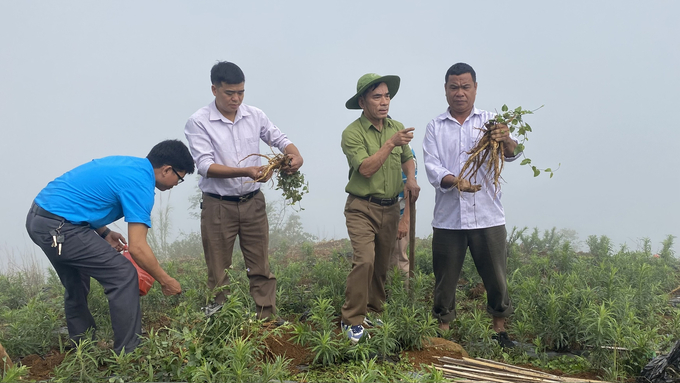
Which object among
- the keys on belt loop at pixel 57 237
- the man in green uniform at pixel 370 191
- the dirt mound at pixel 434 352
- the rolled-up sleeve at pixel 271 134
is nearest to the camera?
the keys on belt loop at pixel 57 237

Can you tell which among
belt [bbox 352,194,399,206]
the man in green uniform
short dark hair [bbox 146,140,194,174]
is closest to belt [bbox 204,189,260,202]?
short dark hair [bbox 146,140,194,174]

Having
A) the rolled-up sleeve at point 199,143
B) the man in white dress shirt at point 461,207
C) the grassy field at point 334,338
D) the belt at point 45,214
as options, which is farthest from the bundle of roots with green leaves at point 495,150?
the belt at point 45,214

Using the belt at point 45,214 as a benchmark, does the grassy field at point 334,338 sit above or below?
below

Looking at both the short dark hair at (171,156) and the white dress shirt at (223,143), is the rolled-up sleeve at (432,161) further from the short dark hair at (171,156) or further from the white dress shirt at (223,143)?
the short dark hair at (171,156)

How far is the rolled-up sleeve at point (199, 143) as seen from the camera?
15.9 feet

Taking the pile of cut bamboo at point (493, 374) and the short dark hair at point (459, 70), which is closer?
the pile of cut bamboo at point (493, 374)

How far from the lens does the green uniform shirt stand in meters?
4.84

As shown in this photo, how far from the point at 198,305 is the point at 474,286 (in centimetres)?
346

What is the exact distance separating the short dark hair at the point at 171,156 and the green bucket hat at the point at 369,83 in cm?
166

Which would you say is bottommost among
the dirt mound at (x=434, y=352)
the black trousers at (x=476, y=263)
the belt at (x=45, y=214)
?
the dirt mound at (x=434, y=352)

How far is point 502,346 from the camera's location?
482 centimetres

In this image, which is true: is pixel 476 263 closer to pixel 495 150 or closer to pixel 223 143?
pixel 495 150

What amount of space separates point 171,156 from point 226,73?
0.99 metres

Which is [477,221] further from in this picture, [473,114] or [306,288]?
[306,288]
